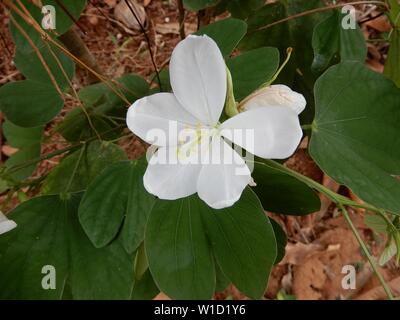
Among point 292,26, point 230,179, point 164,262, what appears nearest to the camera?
point 230,179

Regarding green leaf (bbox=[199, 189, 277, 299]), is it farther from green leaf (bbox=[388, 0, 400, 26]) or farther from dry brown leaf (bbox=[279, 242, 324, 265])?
dry brown leaf (bbox=[279, 242, 324, 265])

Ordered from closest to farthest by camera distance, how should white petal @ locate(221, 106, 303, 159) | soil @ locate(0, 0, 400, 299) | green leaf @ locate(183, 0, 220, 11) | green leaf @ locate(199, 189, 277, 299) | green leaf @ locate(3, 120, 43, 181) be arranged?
white petal @ locate(221, 106, 303, 159) < green leaf @ locate(199, 189, 277, 299) < green leaf @ locate(183, 0, 220, 11) < green leaf @ locate(3, 120, 43, 181) < soil @ locate(0, 0, 400, 299)

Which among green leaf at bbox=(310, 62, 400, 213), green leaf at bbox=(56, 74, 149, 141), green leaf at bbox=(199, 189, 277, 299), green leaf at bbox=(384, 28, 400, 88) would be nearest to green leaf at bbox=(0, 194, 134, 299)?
green leaf at bbox=(199, 189, 277, 299)

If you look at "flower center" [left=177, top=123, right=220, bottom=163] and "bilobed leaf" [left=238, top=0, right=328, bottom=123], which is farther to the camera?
"bilobed leaf" [left=238, top=0, right=328, bottom=123]

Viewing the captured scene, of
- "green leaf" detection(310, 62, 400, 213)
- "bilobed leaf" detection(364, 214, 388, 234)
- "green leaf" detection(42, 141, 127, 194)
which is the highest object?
"green leaf" detection(310, 62, 400, 213)

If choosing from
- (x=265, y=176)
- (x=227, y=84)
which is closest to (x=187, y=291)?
(x=265, y=176)

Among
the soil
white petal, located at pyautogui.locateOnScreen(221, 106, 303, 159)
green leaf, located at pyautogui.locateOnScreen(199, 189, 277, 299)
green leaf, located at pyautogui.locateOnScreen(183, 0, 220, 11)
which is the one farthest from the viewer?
the soil

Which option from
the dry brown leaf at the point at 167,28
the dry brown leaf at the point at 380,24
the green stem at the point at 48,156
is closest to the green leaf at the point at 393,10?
the green stem at the point at 48,156

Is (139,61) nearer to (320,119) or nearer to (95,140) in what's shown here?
(95,140)
